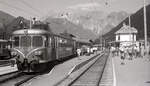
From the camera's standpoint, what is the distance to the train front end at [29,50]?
1846cm

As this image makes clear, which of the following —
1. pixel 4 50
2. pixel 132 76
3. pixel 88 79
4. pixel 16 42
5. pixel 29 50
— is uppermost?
pixel 16 42

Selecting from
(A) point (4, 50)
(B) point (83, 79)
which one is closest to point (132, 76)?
(B) point (83, 79)

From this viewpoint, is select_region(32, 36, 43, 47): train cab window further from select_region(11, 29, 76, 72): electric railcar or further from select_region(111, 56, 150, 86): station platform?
select_region(111, 56, 150, 86): station platform

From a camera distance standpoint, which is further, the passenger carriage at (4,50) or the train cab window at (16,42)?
the passenger carriage at (4,50)

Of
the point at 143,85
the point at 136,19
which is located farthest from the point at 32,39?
the point at 136,19

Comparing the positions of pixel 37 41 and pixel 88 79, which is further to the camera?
pixel 37 41

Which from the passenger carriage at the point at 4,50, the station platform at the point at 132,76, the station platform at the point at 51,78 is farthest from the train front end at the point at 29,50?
the passenger carriage at the point at 4,50

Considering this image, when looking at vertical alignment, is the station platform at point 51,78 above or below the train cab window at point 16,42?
below

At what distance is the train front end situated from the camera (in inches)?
727

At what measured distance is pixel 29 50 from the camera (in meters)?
18.7

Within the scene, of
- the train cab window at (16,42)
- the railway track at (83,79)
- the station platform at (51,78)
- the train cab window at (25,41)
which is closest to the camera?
the railway track at (83,79)

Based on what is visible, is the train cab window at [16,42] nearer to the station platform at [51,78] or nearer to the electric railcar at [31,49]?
the electric railcar at [31,49]

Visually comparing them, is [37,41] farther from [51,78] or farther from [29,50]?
[51,78]

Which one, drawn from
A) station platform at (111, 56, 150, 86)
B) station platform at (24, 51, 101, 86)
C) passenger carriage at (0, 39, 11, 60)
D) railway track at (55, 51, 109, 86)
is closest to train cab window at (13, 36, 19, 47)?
station platform at (24, 51, 101, 86)
